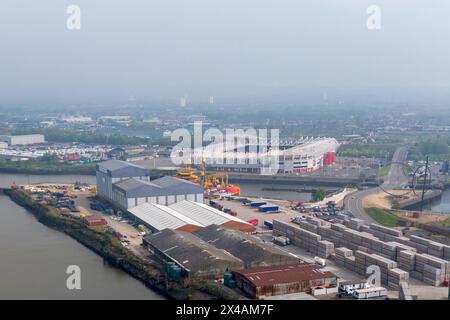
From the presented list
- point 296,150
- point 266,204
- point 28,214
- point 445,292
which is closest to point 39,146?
point 296,150

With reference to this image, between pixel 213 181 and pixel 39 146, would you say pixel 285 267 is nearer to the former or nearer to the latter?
pixel 213 181

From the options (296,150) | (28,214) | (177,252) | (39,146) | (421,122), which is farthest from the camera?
(421,122)

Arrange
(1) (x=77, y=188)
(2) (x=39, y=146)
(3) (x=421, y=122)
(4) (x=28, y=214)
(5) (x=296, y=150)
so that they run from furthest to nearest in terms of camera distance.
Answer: (3) (x=421, y=122)
(2) (x=39, y=146)
(5) (x=296, y=150)
(1) (x=77, y=188)
(4) (x=28, y=214)

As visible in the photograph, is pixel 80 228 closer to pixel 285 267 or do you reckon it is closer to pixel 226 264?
pixel 226 264

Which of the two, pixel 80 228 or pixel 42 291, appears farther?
pixel 80 228

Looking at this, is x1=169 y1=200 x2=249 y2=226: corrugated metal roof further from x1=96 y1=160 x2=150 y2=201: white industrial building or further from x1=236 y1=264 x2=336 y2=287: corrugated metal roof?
x1=236 y1=264 x2=336 y2=287: corrugated metal roof

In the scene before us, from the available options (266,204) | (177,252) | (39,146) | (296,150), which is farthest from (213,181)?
(39,146)
